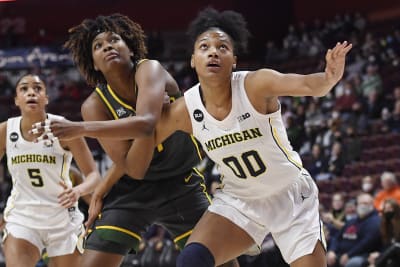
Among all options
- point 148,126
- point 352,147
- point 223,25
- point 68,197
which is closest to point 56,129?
point 148,126

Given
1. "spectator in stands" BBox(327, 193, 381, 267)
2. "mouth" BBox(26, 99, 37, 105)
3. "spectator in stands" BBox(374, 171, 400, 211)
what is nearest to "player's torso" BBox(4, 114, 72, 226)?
"mouth" BBox(26, 99, 37, 105)

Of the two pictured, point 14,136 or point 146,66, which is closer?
point 146,66

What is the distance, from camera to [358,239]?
29.3 feet

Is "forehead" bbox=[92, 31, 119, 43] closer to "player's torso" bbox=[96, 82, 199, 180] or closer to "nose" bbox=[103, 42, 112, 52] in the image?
"nose" bbox=[103, 42, 112, 52]

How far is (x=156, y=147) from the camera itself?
4820mm

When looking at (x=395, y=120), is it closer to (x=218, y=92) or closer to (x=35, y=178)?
(x=35, y=178)

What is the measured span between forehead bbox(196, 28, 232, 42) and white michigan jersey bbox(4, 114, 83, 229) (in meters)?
1.90

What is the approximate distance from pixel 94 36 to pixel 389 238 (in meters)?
5.00

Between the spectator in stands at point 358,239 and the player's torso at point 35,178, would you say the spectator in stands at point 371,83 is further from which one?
the player's torso at point 35,178

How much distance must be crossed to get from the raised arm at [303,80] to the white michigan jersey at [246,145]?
4.3 inches

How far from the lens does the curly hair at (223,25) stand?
4.46 metres

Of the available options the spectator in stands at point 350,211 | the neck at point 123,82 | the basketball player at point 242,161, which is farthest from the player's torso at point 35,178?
the spectator in stands at point 350,211

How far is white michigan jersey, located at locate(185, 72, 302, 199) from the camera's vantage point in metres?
4.17

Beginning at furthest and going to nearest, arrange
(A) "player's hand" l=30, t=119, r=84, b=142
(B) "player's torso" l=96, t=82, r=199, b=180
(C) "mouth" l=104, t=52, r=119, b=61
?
(B) "player's torso" l=96, t=82, r=199, b=180 < (C) "mouth" l=104, t=52, r=119, b=61 < (A) "player's hand" l=30, t=119, r=84, b=142
